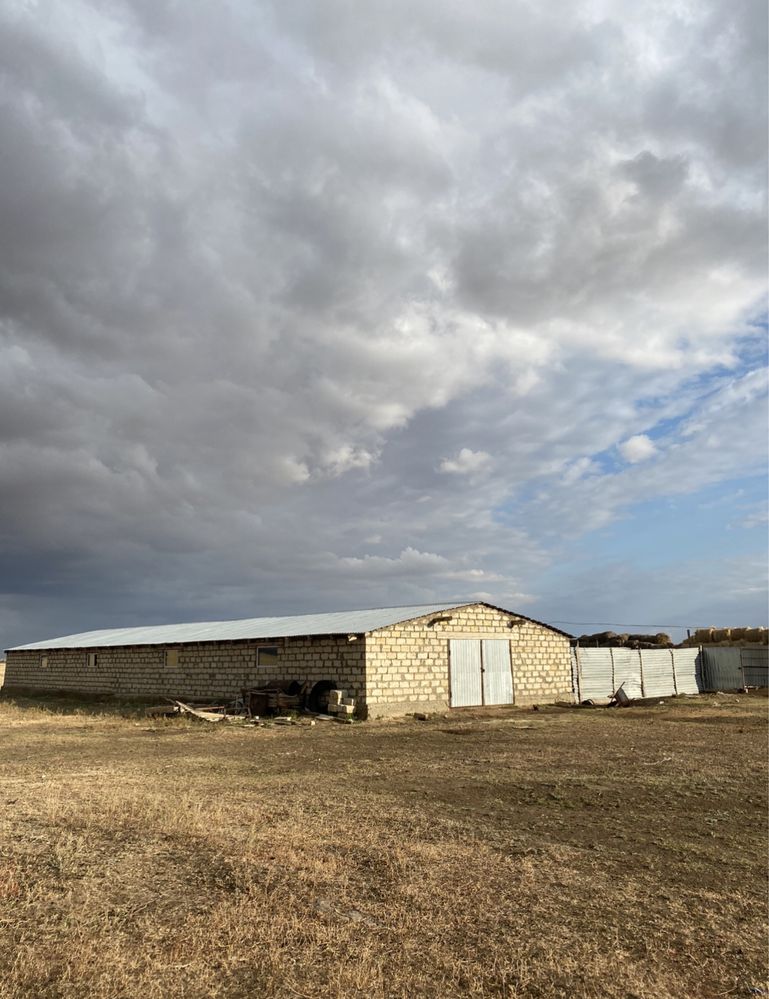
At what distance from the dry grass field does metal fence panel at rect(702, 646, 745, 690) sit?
2753cm

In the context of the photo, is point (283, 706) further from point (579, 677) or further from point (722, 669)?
point (722, 669)

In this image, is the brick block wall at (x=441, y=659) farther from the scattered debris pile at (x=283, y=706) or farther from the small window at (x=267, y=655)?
the small window at (x=267, y=655)

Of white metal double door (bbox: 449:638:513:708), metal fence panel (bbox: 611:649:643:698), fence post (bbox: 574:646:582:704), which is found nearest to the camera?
white metal double door (bbox: 449:638:513:708)

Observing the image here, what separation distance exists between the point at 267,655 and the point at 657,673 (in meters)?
20.6

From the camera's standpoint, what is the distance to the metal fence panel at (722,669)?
38156mm

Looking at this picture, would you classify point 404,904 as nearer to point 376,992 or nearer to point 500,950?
point 500,950

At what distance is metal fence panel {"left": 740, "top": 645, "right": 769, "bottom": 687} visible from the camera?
38.2 meters

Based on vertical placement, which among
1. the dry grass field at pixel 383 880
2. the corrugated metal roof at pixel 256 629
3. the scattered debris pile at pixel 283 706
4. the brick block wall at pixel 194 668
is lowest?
the dry grass field at pixel 383 880

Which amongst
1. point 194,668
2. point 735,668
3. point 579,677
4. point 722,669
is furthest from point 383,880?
point 735,668

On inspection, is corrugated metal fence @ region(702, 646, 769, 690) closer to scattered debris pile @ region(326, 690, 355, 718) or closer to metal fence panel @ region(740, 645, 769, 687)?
metal fence panel @ region(740, 645, 769, 687)

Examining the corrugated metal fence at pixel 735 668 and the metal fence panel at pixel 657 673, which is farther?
the corrugated metal fence at pixel 735 668

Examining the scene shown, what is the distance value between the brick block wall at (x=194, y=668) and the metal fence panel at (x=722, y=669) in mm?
24593

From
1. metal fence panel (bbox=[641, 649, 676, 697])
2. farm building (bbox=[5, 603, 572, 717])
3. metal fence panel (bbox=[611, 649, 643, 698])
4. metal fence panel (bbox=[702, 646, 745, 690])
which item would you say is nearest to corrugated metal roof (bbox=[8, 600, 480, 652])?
farm building (bbox=[5, 603, 572, 717])

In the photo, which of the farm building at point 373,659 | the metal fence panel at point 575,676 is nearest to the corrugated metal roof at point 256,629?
the farm building at point 373,659
